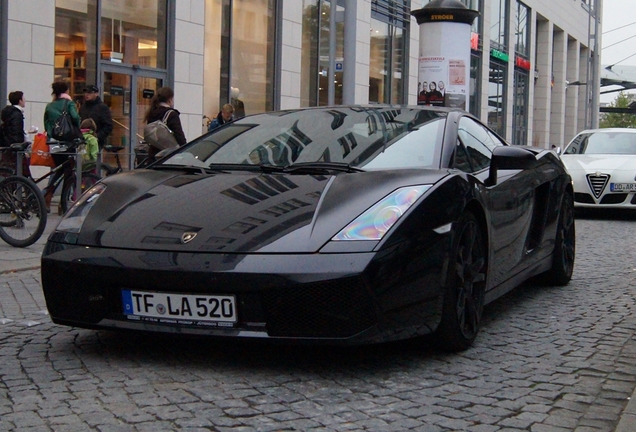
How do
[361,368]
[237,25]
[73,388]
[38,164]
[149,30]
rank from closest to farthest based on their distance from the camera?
[73,388]
[361,368]
[38,164]
[149,30]
[237,25]

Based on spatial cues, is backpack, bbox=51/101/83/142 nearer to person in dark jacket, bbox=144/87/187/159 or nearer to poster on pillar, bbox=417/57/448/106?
person in dark jacket, bbox=144/87/187/159

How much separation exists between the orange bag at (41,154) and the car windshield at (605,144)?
8590 mm

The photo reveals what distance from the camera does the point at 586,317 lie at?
561 cm

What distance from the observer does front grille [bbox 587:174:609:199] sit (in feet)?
44.4

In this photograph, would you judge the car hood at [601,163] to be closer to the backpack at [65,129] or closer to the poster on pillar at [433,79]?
the poster on pillar at [433,79]

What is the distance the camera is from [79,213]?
4.28 metres

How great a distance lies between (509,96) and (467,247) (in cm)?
3608

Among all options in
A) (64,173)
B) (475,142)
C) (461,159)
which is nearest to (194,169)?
(461,159)

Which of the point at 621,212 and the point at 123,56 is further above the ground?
the point at 123,56

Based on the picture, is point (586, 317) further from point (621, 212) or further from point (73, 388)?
point (621, 212)

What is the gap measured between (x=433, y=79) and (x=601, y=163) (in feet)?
14.9

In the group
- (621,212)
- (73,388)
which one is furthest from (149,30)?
(73,388)

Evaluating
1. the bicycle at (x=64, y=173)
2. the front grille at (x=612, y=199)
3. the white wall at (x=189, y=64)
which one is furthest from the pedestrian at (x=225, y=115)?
the front grille at (x=612, y=199)

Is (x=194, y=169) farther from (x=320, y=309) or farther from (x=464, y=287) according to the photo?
(x=464, y=287)
